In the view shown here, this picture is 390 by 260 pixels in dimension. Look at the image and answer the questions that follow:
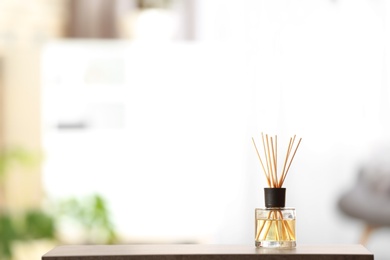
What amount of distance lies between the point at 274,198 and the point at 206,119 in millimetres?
4365

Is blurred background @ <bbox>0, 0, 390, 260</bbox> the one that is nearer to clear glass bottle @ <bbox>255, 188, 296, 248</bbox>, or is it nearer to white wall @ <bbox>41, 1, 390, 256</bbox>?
white wall @ <bbox>41, 1, 390, 256</bbox>

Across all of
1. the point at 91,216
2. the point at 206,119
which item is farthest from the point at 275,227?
the point at 206,119

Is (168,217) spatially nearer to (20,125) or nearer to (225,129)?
(225,129)

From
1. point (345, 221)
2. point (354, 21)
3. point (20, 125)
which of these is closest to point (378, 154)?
point (345, 221)

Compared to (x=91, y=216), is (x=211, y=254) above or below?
above

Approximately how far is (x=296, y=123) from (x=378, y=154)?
1.89 feet

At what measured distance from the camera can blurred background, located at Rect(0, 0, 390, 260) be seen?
5.62 metres

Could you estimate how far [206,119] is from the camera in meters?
5.66

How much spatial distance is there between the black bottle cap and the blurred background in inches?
169

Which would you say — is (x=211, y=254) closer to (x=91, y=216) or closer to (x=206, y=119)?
(x=91, y=216)

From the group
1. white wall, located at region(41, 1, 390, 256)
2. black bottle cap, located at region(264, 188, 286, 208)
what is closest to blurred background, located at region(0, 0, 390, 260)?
white wall, located at region(41, 1, 390, 256)

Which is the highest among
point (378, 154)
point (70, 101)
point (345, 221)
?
point (70, 101)

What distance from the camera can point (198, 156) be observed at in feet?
18.7

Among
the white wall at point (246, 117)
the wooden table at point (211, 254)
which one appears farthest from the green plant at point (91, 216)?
the wooden table at point (211, 254)
